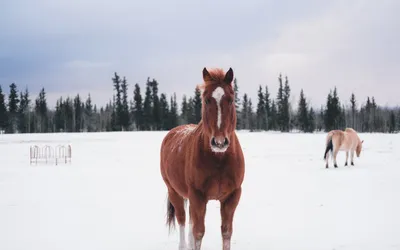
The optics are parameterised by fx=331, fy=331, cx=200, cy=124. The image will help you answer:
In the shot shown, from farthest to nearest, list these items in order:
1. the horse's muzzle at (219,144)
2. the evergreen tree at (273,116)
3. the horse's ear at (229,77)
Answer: the evergreen tree at (273,116)
the horse's ear at (229,77)
the horse's muzzle at (219,144)

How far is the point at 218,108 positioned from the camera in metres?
3.22

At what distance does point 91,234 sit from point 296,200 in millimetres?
4825

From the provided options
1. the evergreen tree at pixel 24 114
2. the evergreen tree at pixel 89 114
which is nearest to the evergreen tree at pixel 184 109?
the evergreen tree at pixel 89 114

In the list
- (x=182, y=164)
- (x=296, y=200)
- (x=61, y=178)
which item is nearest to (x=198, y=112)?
(x=61, y=178)

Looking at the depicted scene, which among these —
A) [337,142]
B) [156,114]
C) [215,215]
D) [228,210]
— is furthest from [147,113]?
[228,210]

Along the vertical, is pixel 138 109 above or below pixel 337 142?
above

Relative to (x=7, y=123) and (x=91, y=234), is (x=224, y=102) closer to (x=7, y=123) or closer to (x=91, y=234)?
(x=91, y=234)

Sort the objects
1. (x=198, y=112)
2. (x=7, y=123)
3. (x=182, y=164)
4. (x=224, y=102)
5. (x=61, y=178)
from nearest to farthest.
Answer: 1. (x=224, y=102)
2. (x=182, y=164)
3. (x=61, y=178)
4. (x=198, y=112)
5. (x=7, y=123)

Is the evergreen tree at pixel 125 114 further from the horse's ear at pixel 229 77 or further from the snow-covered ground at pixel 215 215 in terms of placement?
the horse's ear at pixel 229 77

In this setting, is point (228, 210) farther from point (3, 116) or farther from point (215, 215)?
point (3, 116)

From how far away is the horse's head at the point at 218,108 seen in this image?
3061 mm

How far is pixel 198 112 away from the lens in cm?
5969

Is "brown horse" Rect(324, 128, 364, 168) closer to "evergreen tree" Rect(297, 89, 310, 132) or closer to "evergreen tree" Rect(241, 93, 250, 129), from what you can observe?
"evergreen tree" Rect(297, 89, 310, 132)

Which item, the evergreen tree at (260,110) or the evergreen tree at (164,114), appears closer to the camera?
the evergreen tree at (164,114)
